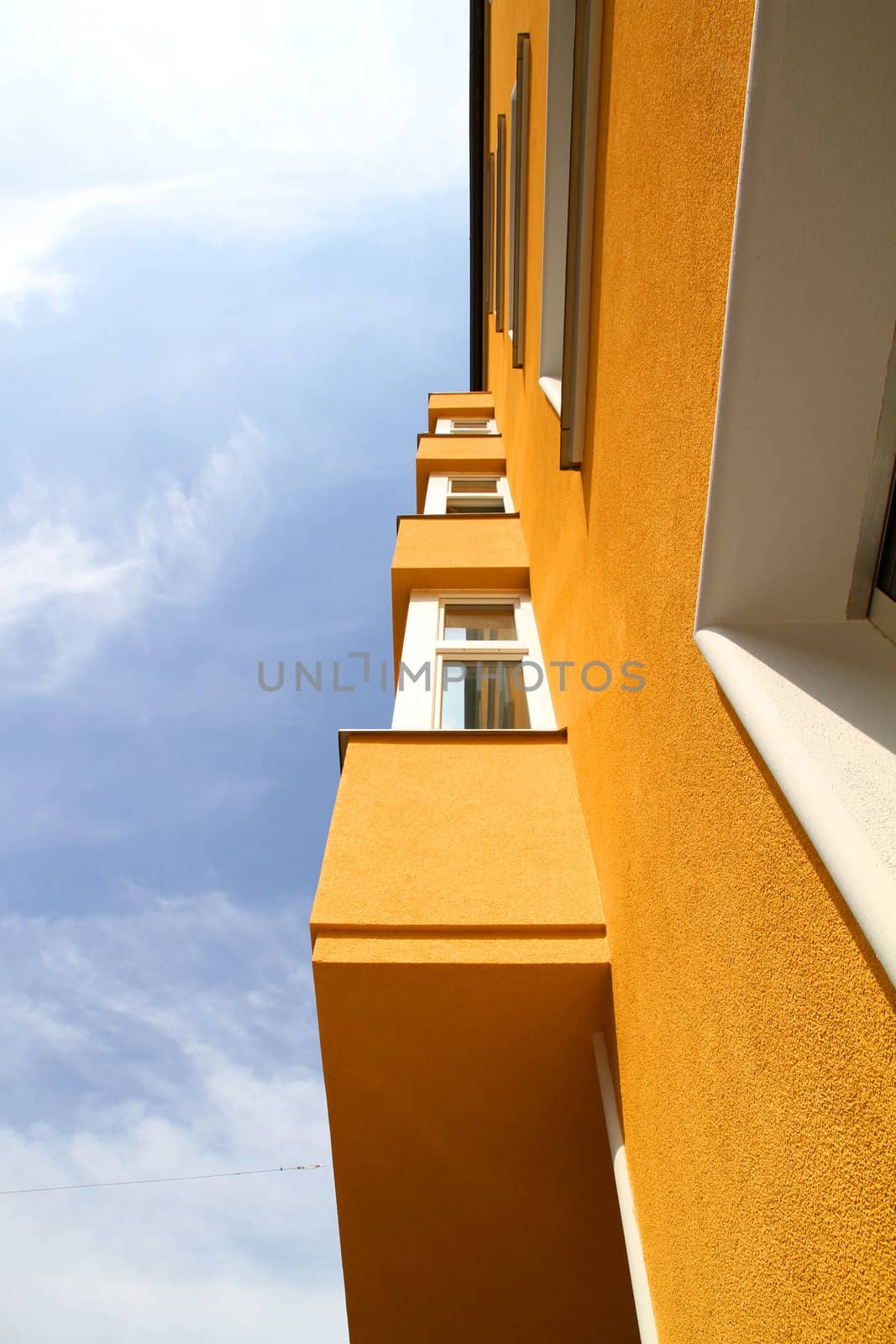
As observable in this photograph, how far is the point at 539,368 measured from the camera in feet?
20.1

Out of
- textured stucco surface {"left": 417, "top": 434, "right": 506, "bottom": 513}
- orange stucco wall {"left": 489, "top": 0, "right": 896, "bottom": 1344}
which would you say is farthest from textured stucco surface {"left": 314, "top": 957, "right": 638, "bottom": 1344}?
textured stucco surface {"left": 417, "top": 434, "right": 506, "bottom": 513}

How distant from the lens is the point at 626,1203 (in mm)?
2754

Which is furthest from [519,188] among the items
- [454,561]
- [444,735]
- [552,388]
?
[444,735]

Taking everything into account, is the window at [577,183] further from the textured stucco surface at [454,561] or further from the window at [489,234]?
the window at [489,234]

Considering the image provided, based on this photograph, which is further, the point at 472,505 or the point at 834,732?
the point at 472,505

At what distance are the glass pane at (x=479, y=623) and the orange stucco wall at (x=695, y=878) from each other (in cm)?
306

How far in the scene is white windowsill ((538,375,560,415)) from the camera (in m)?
5.16

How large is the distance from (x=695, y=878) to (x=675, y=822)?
225mm

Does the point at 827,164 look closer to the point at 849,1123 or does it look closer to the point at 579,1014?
the point at 849,1123

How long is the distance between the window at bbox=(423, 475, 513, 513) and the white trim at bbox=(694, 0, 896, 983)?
8.16 metres

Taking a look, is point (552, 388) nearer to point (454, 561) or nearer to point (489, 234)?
point (454, 561)

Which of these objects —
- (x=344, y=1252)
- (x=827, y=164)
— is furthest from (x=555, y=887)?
(x=827, y=164)

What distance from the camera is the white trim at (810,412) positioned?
60.6 inches

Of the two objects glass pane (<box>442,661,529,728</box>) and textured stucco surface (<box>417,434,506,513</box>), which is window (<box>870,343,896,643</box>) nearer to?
glass pane (<box>442,661,529,728</box>)
